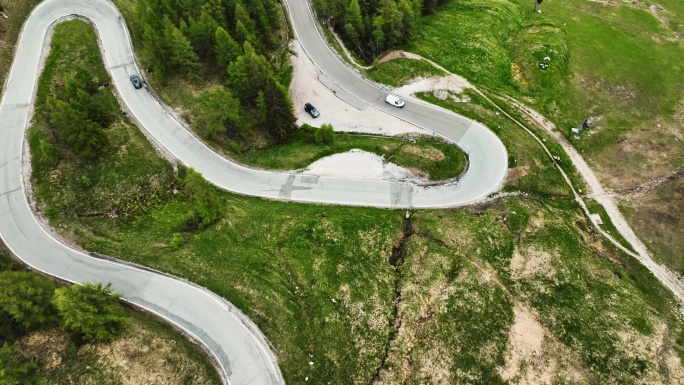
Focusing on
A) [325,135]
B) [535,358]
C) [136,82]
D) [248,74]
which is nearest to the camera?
[535,358]

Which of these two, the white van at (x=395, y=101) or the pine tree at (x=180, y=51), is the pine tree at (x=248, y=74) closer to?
the pine tree at (x=180, y=51)

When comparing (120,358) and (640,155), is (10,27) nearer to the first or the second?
(120,358)

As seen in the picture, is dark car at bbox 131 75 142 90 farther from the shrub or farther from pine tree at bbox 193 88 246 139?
the shrub

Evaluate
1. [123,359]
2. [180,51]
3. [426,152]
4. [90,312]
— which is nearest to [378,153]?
[426,152]

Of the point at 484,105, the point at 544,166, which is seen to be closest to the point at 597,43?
the point at 484,105

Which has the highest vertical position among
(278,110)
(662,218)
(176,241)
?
(278,110)

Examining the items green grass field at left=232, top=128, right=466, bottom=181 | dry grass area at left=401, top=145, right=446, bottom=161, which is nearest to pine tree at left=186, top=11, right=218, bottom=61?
green grass field at left=232, top=128, right=466, bottom=181
